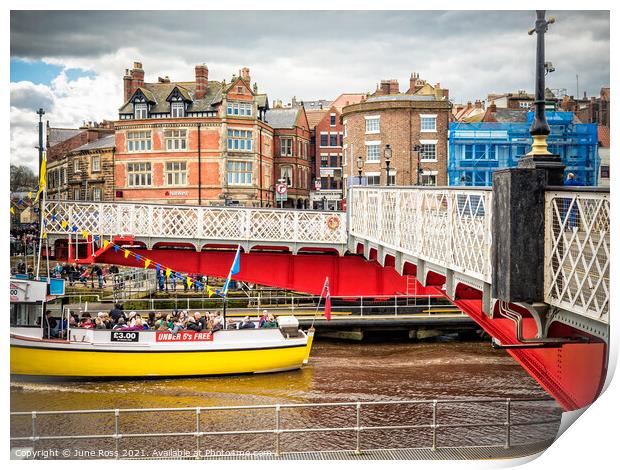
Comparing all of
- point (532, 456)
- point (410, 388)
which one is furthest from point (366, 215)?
point (532, 456)

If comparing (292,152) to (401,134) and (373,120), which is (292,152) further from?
(401,134)

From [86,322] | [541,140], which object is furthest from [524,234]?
[86,322]

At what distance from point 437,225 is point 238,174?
49.5ft

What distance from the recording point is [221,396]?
46.0 ft

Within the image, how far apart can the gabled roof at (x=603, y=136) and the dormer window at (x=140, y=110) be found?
15.6m

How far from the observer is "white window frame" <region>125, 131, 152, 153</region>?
22.8m

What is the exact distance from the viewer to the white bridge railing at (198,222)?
14.3 meters

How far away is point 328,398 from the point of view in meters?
13.6

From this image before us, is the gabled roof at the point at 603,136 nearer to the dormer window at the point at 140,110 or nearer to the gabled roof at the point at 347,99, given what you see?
the gabled roof at the point at 347,99

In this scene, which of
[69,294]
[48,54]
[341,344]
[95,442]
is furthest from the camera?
[341,344]

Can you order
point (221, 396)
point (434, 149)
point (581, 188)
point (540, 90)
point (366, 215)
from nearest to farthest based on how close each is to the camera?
1. point (581, 188)
2. point (540, 90)
3. point (366, 215)
4. point (221, 396)
5. point (434, 149)

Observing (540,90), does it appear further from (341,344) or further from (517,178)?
(341,344)

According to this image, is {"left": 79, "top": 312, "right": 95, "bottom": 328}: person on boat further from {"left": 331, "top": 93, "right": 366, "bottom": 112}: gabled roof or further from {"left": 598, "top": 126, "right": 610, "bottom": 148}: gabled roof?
{"left": 331, "top": 93, "right": 366, "bottom": 112}: gabled roof
